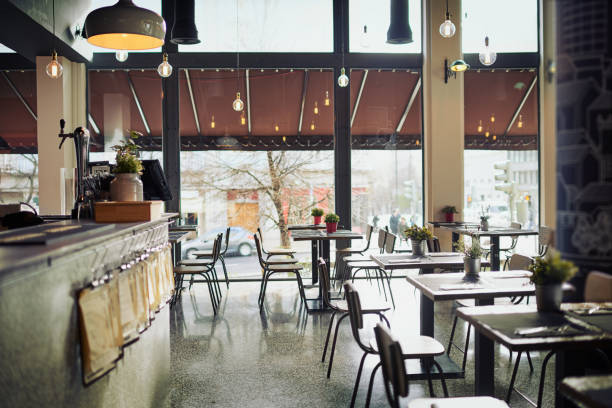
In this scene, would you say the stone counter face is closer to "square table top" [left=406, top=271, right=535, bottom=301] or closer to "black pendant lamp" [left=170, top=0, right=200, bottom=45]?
"square table top" [left=406, top=271, right=535, bottom=301]

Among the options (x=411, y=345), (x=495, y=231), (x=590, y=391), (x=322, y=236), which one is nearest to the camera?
(x=590, y=391)

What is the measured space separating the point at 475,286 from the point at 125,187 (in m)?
2.29

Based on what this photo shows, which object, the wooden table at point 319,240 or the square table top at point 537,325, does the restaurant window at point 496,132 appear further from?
the square table top at point 537,325

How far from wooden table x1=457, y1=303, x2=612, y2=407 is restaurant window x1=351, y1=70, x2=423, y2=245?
5.28 m

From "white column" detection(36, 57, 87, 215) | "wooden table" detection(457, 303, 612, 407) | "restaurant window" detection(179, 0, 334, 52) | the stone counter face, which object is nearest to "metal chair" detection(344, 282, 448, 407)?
"wooden table" detection(457, 303, 612, 407)

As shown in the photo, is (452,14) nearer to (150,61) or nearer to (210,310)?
(150,61)

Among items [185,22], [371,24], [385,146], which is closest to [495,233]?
[385,146]

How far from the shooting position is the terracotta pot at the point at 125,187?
3.25 m

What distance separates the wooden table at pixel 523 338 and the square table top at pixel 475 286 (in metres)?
0.27

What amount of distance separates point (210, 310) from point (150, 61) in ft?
13.3

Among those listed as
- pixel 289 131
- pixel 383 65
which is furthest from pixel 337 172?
pixel 383 65

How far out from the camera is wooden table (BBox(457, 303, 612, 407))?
214 cm

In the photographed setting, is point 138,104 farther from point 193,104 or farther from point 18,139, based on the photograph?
point 18,139

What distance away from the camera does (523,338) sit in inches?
86.2
